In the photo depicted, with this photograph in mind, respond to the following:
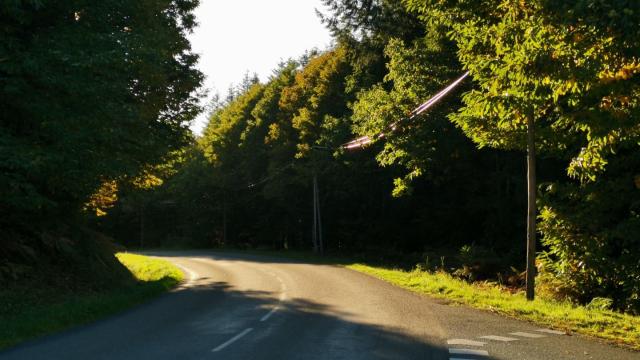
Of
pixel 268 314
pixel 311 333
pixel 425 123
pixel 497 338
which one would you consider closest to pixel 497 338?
pixel 497 338

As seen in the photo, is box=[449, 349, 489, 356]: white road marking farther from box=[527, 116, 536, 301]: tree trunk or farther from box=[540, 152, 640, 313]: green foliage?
box=[540, 152, 640, 313]: green foliage

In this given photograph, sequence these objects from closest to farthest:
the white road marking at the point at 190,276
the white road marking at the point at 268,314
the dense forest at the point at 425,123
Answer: the dense forest at the point at 425,123
the white road marking at the point at 268,314
the white road marking at the point at 190,276

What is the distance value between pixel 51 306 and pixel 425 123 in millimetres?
18000

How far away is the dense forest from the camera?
11258 millimetres

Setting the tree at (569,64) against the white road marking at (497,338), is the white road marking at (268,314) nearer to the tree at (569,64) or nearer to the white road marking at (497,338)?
the white road marking at (497,338)

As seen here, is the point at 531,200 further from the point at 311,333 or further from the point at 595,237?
the point at 311,333

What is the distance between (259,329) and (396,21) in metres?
26.6

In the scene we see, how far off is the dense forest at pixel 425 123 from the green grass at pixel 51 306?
1.24m

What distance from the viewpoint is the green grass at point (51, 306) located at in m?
11.0

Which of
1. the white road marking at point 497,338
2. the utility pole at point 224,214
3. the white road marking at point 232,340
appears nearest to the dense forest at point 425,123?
the white road marking at point 497,338

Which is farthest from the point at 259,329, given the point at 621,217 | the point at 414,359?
the point at 621,217

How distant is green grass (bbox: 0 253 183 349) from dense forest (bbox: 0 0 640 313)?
124cm

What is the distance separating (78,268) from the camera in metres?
17.9

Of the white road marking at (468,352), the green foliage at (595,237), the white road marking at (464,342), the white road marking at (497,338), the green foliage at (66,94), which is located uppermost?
the green foliage at (66,94)
